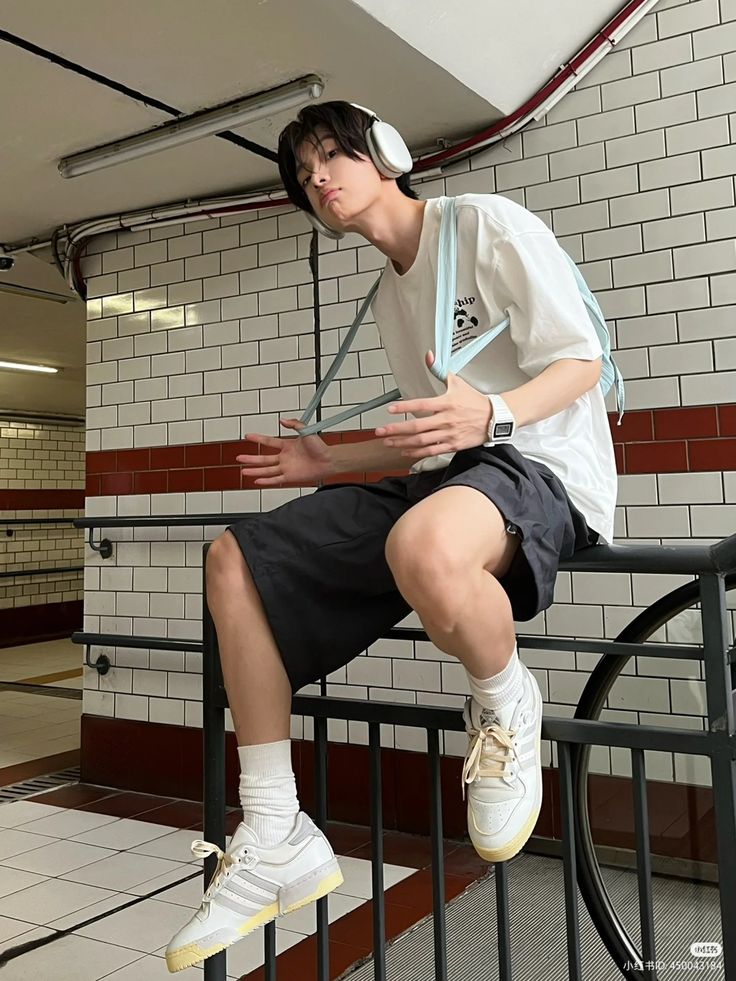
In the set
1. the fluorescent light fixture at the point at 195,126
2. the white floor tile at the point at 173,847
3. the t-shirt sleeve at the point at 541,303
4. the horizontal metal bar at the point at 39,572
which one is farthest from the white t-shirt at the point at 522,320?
the horizontal metal bar at the point at 39,572

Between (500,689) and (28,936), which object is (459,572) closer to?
(500,689)

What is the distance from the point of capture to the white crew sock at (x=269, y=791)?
1.42 metres

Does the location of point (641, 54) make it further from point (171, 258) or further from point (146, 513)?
point (146, 513)

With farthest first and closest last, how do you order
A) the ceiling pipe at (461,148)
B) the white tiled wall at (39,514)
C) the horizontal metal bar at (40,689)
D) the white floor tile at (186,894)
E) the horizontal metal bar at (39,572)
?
the white tiled wall at (39,514)
the horizontal metal bar at (39,572)
the horizontal metal bar at (40,689)
the ceiling pipe at (461,148)
the white floor tile at (186,894)

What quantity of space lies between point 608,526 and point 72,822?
296cm

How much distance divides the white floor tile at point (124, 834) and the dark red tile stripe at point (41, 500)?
269 inches

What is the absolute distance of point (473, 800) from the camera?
49.9 inches

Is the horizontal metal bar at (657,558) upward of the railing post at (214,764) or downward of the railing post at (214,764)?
upward

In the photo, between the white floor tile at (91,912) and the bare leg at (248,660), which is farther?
the white floor tile at (91,912)

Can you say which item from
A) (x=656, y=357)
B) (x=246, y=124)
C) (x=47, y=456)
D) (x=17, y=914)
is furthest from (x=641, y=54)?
(x=47, y=456)

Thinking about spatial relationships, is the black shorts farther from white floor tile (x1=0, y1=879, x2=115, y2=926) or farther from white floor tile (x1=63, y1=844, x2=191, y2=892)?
white floor tile (x1=63, y1=844, x2=191, y2=892)

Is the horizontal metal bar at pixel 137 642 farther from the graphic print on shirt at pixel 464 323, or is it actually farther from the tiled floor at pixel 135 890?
the graphic print on shirt at pixel 464 323

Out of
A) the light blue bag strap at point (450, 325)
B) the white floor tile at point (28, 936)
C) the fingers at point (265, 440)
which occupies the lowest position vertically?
the white floor tile at point (28, 936)

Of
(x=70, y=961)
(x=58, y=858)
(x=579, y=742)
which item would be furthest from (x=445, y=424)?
(x=58, y=858)
